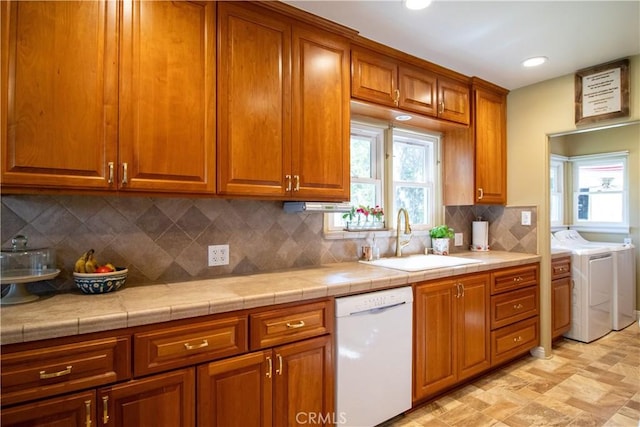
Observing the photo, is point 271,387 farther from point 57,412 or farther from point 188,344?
point 57,412

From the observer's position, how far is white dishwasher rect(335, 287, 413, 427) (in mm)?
1694

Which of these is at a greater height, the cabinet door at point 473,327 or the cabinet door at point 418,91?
the cabinet door at point 418,91

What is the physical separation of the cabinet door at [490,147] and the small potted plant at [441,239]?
39 centimetres

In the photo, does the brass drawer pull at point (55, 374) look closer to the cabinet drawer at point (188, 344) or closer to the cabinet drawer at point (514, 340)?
the cabinet drawer at point (188, 344)

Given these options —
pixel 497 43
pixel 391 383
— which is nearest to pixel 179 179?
pixel 391 383

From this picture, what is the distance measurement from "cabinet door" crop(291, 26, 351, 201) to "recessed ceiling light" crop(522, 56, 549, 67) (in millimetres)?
1484

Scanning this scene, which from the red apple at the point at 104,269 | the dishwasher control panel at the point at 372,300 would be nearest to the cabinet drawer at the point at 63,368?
the red apple at the point at 104,269

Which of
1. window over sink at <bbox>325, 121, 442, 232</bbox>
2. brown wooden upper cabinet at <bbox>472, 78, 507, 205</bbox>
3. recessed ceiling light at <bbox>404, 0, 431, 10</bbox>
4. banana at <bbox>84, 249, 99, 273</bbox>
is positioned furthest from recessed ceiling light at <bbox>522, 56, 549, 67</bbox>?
banana at <bbox>84, 249, 99, 273</bbox>

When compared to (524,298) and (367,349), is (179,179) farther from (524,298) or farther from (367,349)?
(524,298)

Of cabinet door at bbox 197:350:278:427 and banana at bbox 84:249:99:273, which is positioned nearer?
cabinet door at bbox 197:350:278:427

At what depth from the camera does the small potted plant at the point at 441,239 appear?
2.87 m

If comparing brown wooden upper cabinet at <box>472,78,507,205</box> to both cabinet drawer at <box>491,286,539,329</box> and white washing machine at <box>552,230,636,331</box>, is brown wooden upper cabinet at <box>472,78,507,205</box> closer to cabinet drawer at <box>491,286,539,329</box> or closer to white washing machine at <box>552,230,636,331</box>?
cabinet drawer at <box>491,286,539,329</box>

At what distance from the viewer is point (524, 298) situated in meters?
2.76

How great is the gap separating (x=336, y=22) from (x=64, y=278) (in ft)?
6.59
